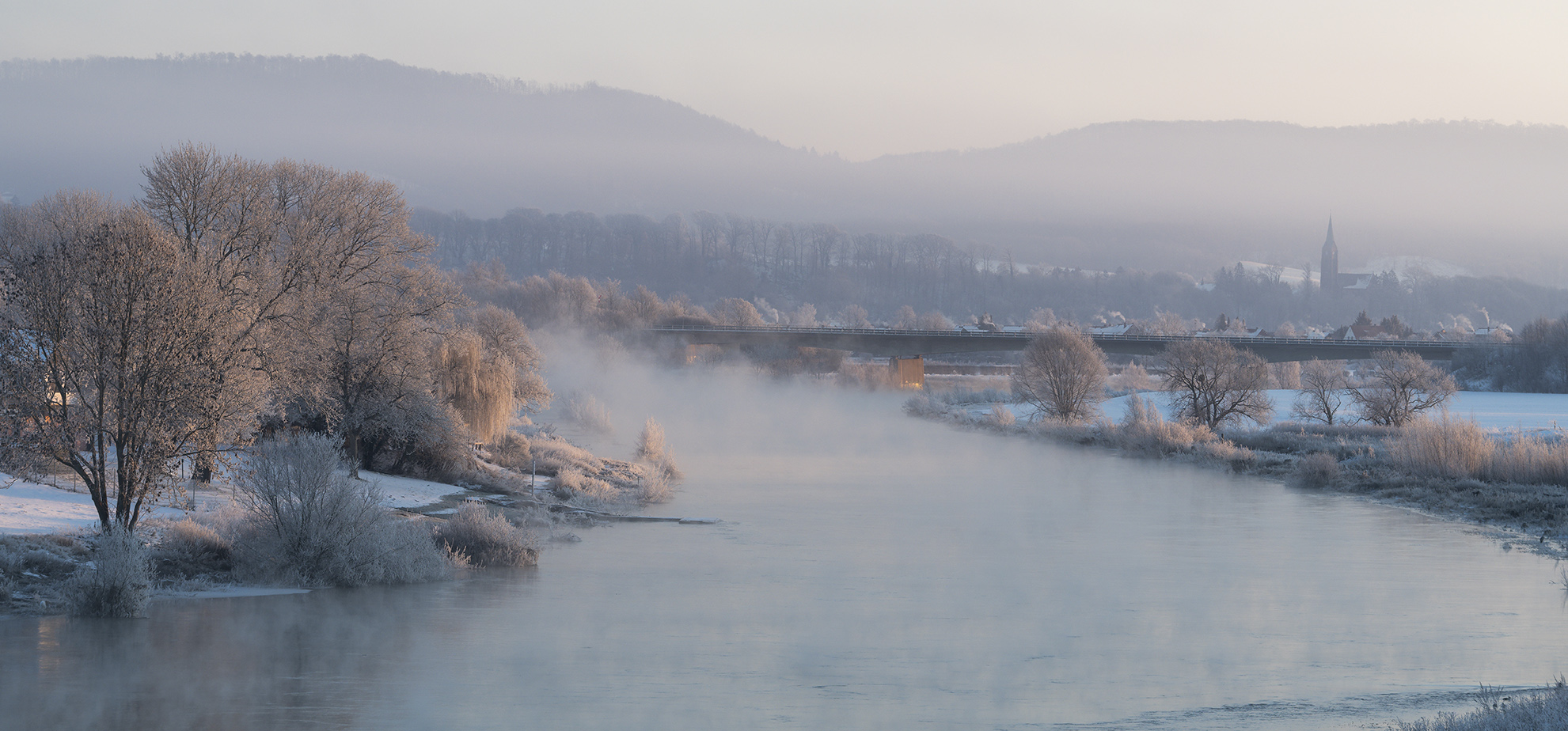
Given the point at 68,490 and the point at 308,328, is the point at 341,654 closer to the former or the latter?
the point at 68,490

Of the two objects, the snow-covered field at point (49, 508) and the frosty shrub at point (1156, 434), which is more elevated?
the snow-covered field at point (49, 508)

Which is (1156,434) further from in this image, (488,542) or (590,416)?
(488,542)

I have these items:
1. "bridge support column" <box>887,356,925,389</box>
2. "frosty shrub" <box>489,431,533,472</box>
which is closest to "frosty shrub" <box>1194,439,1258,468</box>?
"frosty shrub" <box>489,431,533,472</box>

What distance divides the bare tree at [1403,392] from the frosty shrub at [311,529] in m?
43.1

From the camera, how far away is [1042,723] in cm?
1269

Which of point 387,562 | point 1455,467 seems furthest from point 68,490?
point 1455,467

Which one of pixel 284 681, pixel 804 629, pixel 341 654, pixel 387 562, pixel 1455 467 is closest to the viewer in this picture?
pixel 284 681

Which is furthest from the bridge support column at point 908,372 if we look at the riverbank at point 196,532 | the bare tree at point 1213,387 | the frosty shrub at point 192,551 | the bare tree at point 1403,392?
the frosty shrub at point 192,551

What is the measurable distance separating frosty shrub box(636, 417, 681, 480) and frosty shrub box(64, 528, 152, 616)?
20.4 meters

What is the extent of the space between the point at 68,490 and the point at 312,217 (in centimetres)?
1017

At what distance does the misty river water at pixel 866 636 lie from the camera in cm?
1305

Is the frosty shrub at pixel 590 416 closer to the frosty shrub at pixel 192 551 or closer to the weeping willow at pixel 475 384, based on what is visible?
the weeping willow at pixel 475 384

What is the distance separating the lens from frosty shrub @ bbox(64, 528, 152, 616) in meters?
15.8

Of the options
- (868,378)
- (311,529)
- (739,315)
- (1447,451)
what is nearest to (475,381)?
(311,529)
